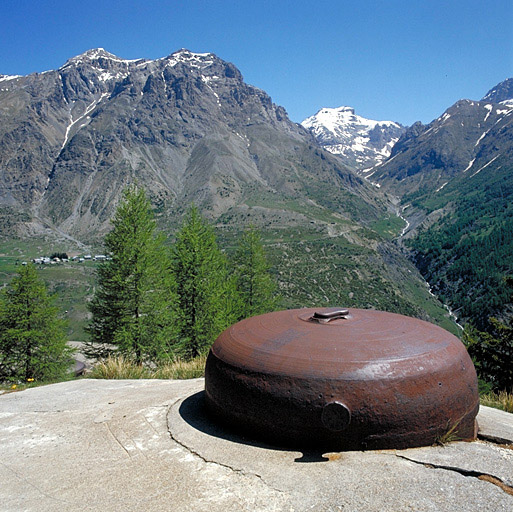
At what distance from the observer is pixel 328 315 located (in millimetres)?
6438

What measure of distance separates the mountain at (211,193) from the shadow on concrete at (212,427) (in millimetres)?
62710

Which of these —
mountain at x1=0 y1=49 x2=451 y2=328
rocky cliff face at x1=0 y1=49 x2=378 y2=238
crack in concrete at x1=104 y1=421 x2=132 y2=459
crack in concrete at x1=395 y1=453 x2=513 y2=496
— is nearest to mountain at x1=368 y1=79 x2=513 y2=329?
mountain at x1=0 y1=49 x2=451 y2=328

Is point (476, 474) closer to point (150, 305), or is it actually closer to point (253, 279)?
point (150, 305)

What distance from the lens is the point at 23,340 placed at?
20.3 meters

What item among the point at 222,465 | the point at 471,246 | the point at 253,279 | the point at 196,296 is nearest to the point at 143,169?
the point at 471,246

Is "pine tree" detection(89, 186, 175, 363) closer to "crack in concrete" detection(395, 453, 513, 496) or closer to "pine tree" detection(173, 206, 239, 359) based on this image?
"pine tree" detection(173, 206, 239, 359)

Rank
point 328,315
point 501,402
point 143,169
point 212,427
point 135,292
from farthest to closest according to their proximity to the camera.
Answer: point 143,169 → point 135,292 → point 501,402 → point 328,315 → point 212,427

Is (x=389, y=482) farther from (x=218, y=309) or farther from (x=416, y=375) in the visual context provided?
(x=218, y=309)

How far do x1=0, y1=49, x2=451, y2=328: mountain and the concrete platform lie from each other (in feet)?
209

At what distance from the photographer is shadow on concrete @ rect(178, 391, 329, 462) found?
490cm

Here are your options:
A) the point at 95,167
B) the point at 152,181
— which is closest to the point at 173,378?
the point at 152,181

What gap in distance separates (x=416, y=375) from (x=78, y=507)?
397cm

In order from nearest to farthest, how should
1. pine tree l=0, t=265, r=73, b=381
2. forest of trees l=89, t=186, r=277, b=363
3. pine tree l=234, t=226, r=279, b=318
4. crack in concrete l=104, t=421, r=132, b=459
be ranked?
crack in concrete l=104, t=421, r=132, b=459, forest of trees l=89, t=186, r=277, b=363, pine tree l=0, t=265, r=73, b=381, pine tree l=234, t=226, r=279, b=318

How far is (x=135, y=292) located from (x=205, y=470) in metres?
14.0
